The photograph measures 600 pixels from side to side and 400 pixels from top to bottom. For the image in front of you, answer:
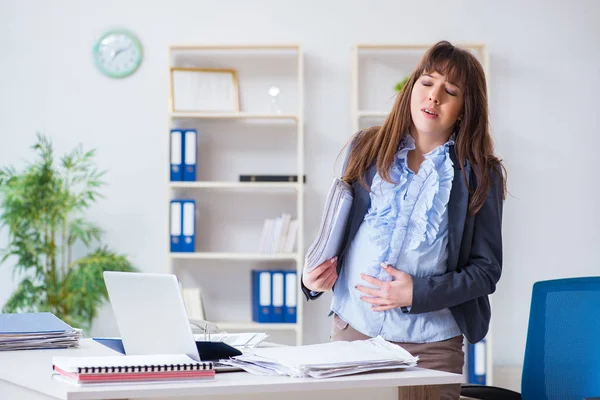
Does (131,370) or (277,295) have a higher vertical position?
(131,370)

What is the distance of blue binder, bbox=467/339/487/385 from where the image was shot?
15.2ft

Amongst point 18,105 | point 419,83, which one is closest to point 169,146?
point 18,105

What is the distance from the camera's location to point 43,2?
488 centimetres

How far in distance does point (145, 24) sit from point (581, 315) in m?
3.28

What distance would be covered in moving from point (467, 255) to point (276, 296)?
2.66 metres

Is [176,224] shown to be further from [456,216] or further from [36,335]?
[456,216]

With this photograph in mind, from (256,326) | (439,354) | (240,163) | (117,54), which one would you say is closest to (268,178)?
(240,163)

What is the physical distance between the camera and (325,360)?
5.26 ft

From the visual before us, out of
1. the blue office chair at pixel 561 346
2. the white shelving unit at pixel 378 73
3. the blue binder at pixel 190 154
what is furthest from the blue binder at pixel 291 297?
the blue office chair at pixel 561 346

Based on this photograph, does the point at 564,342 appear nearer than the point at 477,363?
Yes

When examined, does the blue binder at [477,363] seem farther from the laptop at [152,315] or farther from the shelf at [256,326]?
the laptop at [152,315]

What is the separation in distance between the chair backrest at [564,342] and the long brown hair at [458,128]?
465 millimetres

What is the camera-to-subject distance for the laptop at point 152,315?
5.17 ft

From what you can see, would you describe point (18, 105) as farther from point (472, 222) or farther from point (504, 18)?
point (472, 222)
